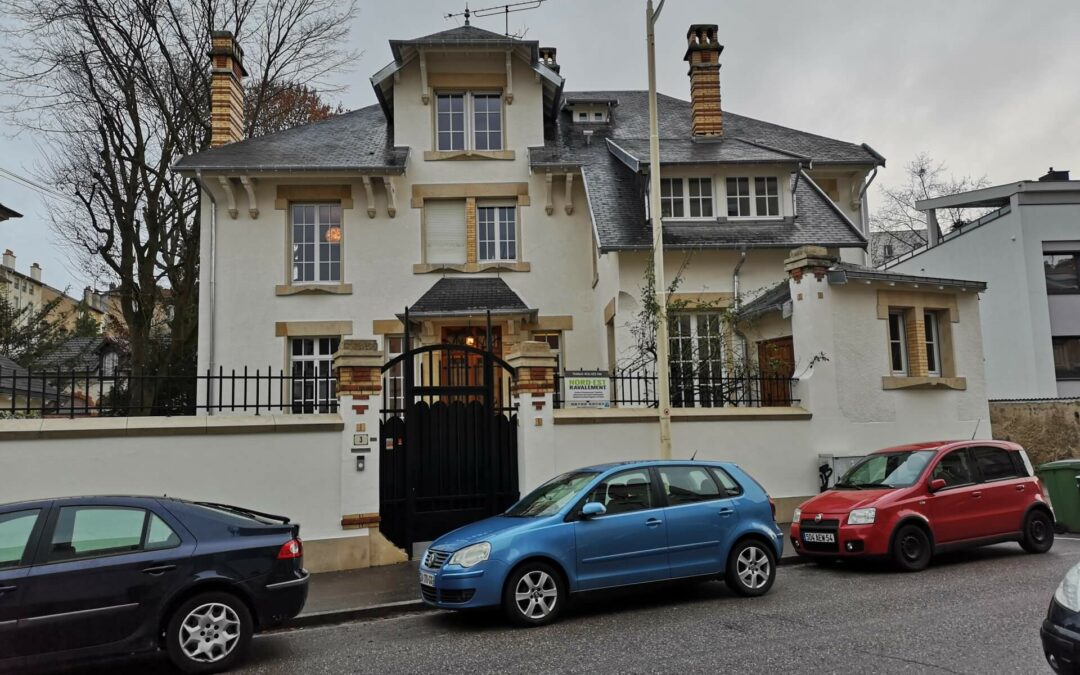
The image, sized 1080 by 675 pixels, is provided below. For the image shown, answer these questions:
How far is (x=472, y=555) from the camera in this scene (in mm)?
7000

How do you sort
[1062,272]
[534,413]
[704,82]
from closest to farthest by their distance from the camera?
[534,413]
[704,82]
[1062,272]

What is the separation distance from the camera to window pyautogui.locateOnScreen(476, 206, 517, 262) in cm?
1850

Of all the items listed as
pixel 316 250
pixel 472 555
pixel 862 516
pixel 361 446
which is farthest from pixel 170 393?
pixel 862 516

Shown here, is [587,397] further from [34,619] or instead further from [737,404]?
[34,619]

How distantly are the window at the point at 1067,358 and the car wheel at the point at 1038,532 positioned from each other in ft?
64.0

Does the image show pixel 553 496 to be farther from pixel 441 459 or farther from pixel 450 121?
pixel 450 121

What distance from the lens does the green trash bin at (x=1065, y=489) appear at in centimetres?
1138

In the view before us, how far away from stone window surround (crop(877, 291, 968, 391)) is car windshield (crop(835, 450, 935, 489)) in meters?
3.34

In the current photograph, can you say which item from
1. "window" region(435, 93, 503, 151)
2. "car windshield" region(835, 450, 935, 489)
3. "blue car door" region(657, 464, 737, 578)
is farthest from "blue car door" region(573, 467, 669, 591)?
"window" region(435, 93, 503, 151)

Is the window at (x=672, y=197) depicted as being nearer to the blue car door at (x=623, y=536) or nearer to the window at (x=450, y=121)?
the window at (x=450, y=121)

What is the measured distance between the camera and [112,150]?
21812 millimetres

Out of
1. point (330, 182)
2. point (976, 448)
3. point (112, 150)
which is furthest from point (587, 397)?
point (112, 150)

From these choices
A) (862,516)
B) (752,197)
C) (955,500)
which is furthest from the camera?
(752,197)

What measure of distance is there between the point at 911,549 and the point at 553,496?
178 inches
